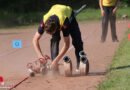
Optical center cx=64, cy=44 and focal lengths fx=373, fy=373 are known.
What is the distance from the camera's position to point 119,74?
7625mm

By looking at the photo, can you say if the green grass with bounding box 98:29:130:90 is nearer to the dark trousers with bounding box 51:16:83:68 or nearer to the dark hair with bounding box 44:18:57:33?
the dark trousers with bounding box 51:16:83:68

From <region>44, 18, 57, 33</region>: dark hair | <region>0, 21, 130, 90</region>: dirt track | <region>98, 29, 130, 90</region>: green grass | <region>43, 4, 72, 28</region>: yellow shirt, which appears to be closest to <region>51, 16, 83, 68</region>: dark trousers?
<region>43, 4, 72, 28</region>: yellow shirt

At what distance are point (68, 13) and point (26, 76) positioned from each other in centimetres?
168

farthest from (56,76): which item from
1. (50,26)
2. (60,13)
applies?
(50,26)

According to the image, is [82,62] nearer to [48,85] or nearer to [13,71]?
[48,85]

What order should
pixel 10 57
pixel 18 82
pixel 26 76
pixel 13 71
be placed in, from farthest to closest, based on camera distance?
pixel 10 57 < pixel 13 71 < pixel 26 76 < pixel 18 82

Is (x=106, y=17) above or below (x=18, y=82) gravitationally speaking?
above

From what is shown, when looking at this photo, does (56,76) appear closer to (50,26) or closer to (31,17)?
(50,26)

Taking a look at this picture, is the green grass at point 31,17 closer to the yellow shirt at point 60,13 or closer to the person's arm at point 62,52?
the yellow shirt at point 60,13

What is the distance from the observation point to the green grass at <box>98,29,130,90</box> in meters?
6.60

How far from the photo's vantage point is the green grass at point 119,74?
6.60m

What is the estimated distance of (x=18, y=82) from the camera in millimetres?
7418

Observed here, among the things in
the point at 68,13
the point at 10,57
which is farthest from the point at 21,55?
the point at 68,13

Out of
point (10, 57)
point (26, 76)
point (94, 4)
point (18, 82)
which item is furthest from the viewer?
point (94, 4)
